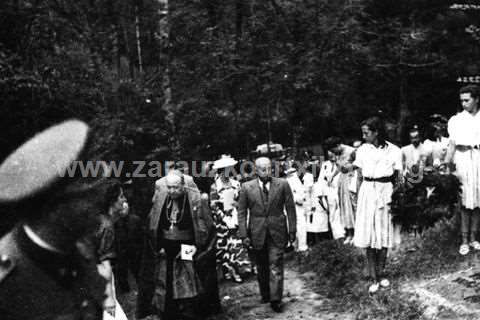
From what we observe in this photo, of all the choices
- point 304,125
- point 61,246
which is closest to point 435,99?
point 304,125

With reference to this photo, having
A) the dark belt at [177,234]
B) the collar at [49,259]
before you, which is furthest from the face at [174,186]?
the collar at [49,259]

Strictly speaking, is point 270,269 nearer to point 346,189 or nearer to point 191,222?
point 191,222

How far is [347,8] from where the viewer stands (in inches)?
579

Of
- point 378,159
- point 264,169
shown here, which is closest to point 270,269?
point 264,169

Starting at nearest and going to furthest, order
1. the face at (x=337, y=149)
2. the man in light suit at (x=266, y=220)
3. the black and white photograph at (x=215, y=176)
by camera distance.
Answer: the black and white photograph at (x=215, y=176) < the man in light suit at (x=266, y=220) < the face at (x=337, y=149)

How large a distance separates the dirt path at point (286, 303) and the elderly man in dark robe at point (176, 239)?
3.24 feet

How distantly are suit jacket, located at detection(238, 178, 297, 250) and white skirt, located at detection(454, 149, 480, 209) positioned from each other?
2296mm

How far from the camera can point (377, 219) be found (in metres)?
8.00

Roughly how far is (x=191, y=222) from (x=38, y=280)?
532 cm

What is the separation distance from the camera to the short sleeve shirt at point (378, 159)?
7.82m

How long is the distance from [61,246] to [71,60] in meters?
8.40

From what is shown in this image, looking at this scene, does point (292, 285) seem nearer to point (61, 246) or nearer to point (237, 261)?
point (237, 261)

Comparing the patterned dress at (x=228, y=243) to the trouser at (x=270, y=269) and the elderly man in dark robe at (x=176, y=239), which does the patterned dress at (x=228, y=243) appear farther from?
the elderly man in dark robe at (x=176, y=239)

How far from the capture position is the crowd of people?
261 cm
